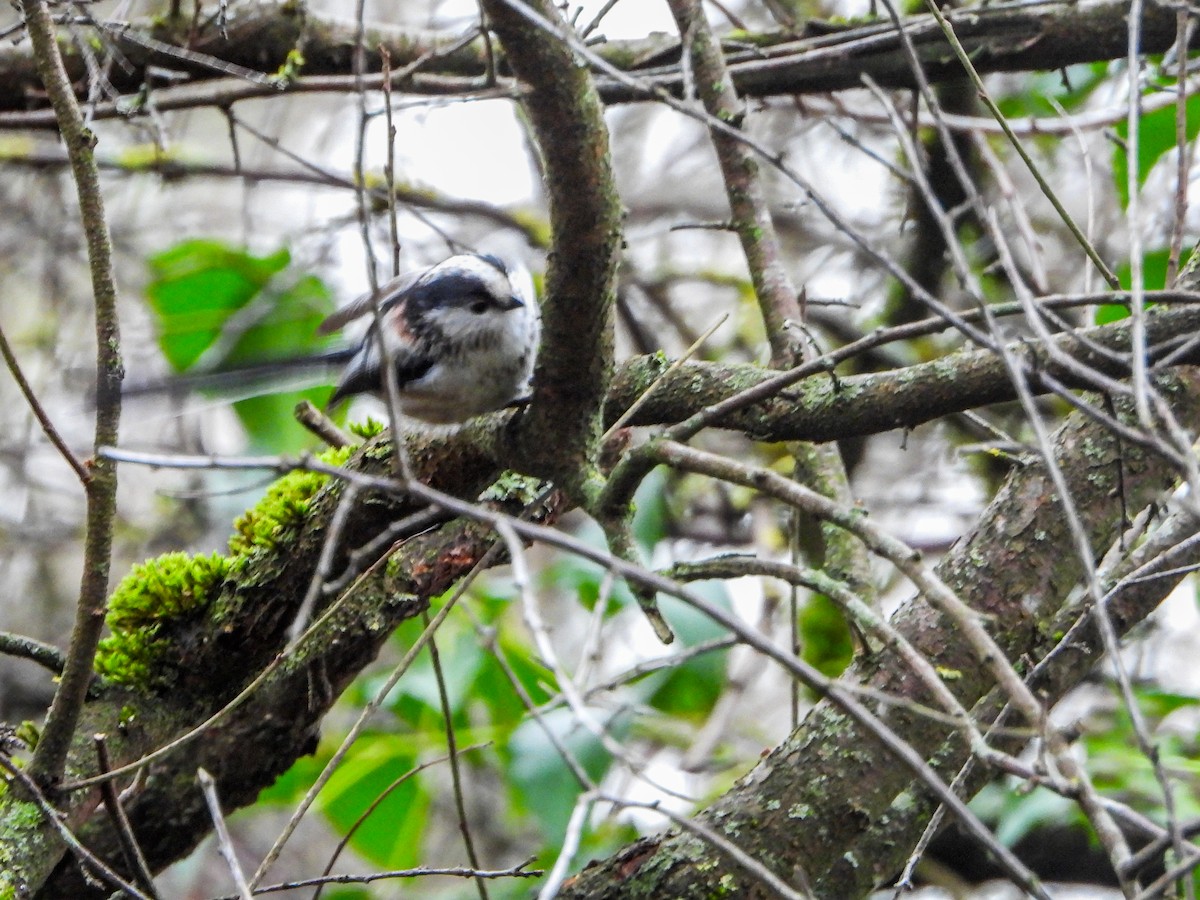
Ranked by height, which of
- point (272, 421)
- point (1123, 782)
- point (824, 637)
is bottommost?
point (1123, 782)

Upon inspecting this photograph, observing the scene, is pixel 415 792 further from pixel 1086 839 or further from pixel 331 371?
Result: pixel 1086 839

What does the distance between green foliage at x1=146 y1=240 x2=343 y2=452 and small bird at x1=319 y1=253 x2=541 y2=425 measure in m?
1.00

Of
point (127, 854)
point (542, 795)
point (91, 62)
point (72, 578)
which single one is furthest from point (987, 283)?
point (72, 578)

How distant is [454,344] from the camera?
9.29ft

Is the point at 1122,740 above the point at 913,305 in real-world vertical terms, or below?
below

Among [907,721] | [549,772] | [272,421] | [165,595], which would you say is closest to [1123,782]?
[907,721]

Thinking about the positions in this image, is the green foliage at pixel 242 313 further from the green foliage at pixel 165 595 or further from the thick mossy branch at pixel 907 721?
the thick mossy branch at pixel 907 721

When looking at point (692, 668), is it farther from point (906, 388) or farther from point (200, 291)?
point (200, 291)

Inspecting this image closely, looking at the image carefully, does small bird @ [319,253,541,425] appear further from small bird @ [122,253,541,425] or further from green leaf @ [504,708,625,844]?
green leaf @ [504,708,625,844]

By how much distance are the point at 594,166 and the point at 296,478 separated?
1.30 metres

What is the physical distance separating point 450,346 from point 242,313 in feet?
5.68

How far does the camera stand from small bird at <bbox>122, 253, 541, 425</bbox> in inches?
108

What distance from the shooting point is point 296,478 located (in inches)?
108

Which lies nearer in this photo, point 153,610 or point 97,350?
point 97,350
